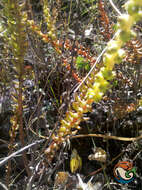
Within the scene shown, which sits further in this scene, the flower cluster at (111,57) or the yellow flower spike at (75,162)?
the yellow flower spike at (75,162)

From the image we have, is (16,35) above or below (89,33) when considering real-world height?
below

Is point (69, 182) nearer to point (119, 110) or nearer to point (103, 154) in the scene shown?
point (103, 154)

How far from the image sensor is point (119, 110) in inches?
38.5

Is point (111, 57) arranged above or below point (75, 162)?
above

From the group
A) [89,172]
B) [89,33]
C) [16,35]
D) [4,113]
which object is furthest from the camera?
[89,33]

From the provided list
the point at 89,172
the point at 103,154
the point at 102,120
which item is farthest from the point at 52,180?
the point at 102,120

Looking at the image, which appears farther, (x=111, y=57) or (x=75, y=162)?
(x=75, y=162)

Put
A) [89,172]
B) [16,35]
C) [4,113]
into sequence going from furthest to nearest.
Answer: [4,113] → [89,172] → [16,35]

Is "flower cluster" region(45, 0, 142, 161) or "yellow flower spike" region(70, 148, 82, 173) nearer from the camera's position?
"flower cluster" region(45, 0, 142, 161)

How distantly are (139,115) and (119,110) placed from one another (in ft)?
0.83

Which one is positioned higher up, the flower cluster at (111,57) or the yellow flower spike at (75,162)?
the flower cluster at (111,57)


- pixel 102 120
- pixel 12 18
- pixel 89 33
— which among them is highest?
pixel 89 33

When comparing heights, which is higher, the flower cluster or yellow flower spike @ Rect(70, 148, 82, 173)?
the flower cluster

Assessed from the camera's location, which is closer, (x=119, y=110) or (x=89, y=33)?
(x=119, y=110)
